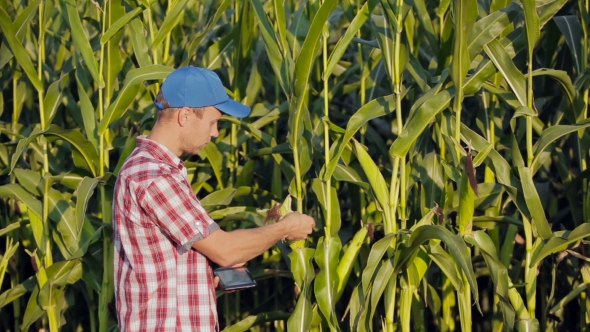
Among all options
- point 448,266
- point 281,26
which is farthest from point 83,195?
point 448,266

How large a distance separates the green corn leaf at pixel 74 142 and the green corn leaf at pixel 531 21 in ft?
6.98

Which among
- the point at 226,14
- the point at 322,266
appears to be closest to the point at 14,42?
the point at 226,14

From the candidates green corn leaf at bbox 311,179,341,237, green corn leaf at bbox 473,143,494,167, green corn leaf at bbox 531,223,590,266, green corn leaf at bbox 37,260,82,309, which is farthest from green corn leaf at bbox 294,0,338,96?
green corn leaf at bbox 37,260,82,309

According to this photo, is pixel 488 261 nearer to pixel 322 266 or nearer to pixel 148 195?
pixel 322 266

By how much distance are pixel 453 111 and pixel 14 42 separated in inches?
87.8

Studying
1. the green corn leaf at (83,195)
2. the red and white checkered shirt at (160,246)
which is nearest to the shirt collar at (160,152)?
the red and white checkered shirt at (160,246)

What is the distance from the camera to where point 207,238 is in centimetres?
310

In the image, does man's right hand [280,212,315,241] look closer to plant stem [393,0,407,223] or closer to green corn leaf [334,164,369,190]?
plant stem [393,0,407,223]

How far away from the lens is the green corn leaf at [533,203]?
4.08m

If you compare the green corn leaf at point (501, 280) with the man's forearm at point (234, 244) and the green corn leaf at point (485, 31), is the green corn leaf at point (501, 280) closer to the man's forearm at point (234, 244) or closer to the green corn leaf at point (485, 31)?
the green corn leaf at point (485, 31)

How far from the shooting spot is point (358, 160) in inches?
177

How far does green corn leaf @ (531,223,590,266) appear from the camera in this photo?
405cm

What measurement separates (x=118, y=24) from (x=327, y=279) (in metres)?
1.55

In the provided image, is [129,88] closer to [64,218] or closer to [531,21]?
[64,218]
